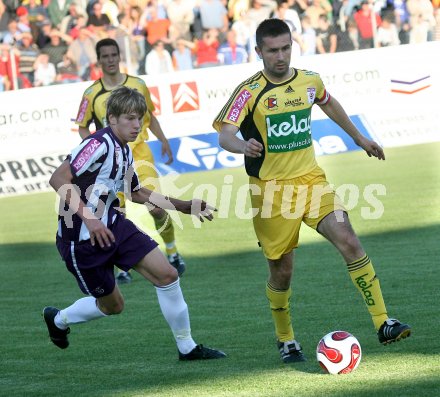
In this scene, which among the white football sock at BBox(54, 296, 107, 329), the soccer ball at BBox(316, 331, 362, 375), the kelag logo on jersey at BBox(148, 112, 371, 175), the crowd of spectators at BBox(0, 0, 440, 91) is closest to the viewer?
the soccer ball at BBox(316, 331, 362, 375)

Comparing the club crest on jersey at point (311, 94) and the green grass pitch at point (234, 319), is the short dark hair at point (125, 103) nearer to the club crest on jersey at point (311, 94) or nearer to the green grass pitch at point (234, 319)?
the club crest on jersey at point (311, 94)

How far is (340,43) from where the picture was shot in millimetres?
20234

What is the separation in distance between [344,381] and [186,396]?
88 centimetres

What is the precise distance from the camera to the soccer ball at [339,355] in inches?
237

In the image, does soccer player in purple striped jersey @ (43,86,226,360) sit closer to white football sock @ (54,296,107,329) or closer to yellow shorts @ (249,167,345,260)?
white football sock @ (54,296,107,329)

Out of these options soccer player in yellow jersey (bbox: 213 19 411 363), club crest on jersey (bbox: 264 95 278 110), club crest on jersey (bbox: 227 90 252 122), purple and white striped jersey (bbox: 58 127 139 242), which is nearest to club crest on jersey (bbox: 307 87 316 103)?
soccer player in yellow jersey (bbox: 213 19 411 363)

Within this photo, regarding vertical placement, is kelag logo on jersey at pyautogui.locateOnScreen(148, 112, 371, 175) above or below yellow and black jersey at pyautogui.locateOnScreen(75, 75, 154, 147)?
below

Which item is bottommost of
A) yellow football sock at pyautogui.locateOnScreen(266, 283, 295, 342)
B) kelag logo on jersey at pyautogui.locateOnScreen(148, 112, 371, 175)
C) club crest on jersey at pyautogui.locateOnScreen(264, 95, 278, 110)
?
kelag logo on jersey at pyautogui.locateOnScreen(148, 112, 371, 175)

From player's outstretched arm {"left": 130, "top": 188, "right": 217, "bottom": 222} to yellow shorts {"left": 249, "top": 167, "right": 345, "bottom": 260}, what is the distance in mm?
385

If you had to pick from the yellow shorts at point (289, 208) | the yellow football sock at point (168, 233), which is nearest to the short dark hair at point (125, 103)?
the yellow shorts at point (289, 208)

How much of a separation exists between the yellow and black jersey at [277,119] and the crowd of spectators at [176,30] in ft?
42.1

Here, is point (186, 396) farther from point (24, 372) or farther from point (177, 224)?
point (177, 224)

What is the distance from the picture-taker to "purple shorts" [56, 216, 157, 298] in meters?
6.73

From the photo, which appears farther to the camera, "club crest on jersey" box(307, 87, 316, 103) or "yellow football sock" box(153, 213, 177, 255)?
"yellow football sock" box(153, 213, 177, 255)
